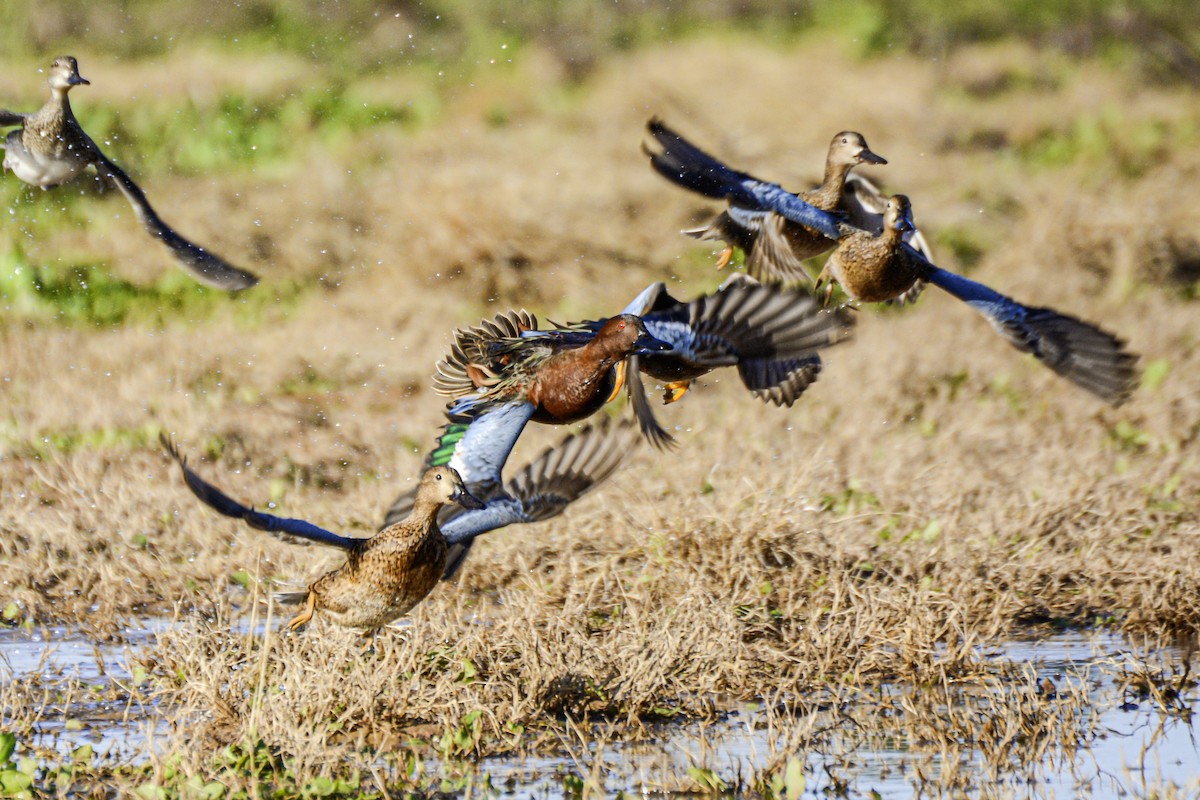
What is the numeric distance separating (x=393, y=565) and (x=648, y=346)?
1.12 meters

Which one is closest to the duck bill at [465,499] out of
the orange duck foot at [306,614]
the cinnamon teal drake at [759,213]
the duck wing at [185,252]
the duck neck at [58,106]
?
the orange duck foot at [306,614]

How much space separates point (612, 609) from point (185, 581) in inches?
61.2

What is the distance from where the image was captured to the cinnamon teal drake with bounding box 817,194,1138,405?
240 inches

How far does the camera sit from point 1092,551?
22.1ft

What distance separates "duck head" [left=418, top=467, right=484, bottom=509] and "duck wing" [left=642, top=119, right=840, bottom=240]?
1.55 meters

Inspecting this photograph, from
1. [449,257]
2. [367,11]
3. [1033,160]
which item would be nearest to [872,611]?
[449,257]

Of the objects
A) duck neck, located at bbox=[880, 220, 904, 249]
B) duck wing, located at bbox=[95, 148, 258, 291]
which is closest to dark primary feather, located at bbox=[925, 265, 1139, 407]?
duck neck, located at bbox=[880, 220, 904, 249]

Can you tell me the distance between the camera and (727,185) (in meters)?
6.51

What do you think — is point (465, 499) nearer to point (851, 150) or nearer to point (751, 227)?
point (751, 227)

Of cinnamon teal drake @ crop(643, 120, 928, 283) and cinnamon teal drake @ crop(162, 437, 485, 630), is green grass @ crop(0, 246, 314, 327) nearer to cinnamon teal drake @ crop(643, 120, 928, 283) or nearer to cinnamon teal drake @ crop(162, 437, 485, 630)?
cinnamon teal drake @ crop(643, 120, 928, 283)

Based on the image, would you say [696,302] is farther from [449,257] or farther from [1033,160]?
[1033,160]

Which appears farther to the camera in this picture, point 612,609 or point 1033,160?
point 1033,160

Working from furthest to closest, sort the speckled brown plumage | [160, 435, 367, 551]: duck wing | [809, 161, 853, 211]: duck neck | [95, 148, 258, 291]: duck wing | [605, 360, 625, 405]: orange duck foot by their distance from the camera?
1. [809, 161, 853, 211]: duck neck
2. [95, 148, 258, 291]: duck wing
3. the speckled brown plumage
4. [605, 360, 625, 405]: orange duck foot
5. [160, 435, 367, 551]: duck wing

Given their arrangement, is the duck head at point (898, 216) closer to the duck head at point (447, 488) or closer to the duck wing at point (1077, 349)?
the duck wing at point (1077, 349)
